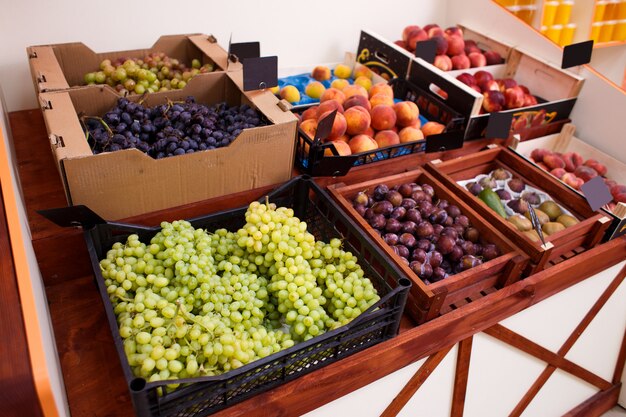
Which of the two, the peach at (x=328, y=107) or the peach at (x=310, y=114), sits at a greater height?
the peach at (x=328, y=107)

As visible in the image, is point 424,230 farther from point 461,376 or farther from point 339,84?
point 339,84

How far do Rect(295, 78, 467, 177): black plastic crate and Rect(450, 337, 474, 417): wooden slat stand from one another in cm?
64

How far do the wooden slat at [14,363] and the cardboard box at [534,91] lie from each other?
1.62 metres

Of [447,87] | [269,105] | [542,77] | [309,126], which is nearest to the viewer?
[269,105]

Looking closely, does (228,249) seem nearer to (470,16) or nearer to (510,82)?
(510,82)

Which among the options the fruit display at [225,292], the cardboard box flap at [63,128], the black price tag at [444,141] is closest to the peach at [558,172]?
the black price tag at [444,141]

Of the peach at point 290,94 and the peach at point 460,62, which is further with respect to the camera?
the peach at point 460,62

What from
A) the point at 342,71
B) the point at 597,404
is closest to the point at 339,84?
the point at 342,71

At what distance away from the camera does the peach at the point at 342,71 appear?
2.28 metres

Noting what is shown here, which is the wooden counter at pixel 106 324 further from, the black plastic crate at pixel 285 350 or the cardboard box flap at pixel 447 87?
the cardboard box flap at pixel 447 87

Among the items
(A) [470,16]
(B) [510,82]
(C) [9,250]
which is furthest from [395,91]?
(C) [9,250]

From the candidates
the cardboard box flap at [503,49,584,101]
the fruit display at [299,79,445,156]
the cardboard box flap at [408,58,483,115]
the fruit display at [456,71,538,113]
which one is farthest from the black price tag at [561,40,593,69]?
the fruit display at [299,79,445,156]

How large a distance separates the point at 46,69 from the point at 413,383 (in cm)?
144

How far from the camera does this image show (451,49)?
239cm
